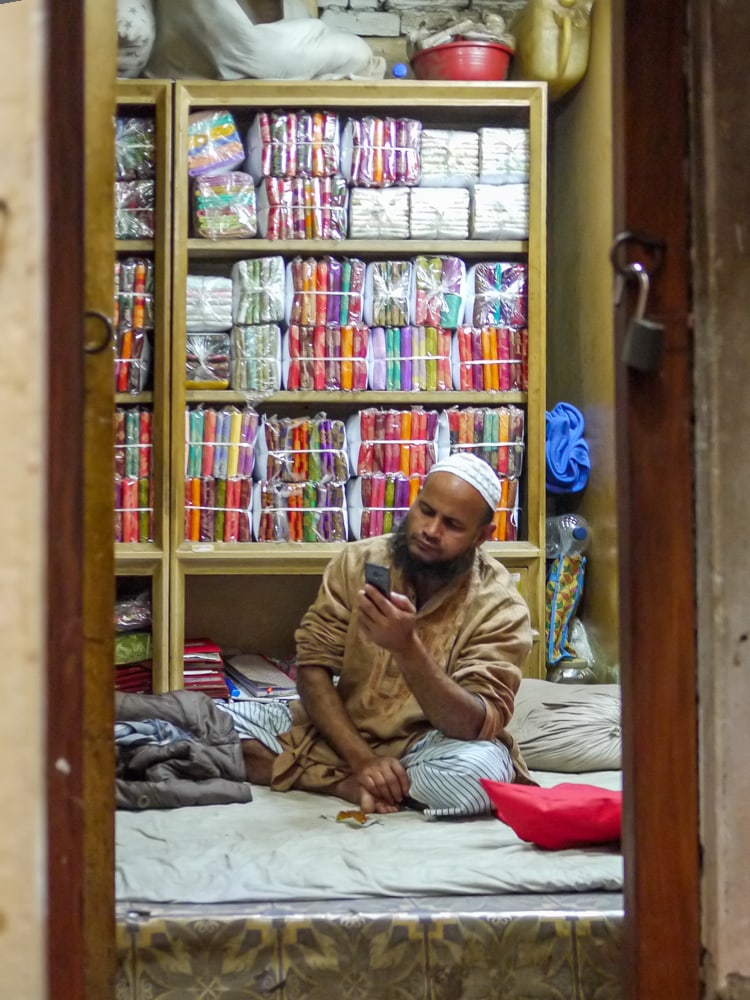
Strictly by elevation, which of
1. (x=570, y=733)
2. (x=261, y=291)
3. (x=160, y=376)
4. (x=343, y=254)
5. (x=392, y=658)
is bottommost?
(x=570, y=733)

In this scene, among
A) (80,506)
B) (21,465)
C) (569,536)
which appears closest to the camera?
(21,465)

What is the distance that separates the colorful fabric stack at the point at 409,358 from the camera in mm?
3855

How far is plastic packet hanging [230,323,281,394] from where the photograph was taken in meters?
3.82

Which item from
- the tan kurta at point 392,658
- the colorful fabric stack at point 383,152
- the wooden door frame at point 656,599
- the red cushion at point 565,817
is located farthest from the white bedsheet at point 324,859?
the colorful fabric stack at point 383,152

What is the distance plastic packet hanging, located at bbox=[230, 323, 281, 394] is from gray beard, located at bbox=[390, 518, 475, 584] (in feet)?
3.65

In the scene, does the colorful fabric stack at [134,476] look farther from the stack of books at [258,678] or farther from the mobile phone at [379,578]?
the mobile phone at [379,578]

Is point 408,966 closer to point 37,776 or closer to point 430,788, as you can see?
point 430,788

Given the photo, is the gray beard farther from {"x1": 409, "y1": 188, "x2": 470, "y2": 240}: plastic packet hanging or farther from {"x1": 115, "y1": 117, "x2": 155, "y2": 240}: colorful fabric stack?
{"x1": 115, "y1": 117, "x2": 155, "y2": 240}: colorful fabric stack

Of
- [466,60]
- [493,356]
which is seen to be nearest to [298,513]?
[493,356]

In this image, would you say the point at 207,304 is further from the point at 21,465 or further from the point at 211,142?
the point at 21,465

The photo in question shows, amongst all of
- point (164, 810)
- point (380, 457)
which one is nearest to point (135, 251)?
point (380, 457)

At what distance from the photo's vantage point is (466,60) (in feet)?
12.6

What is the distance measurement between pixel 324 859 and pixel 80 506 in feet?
3.79

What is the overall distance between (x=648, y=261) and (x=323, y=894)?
1253mm
